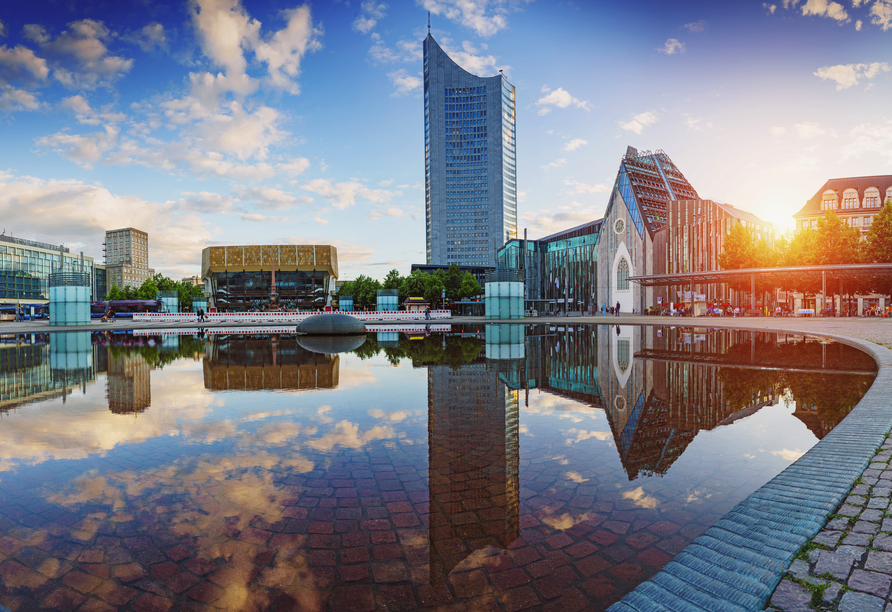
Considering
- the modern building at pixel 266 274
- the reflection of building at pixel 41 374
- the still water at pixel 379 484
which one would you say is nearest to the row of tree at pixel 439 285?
the modern building at pixel 266 274

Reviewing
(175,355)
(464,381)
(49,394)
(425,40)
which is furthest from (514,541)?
(425,40)

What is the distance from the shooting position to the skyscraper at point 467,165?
180500mm

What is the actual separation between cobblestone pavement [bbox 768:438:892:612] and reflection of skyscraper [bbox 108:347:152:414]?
372 inches

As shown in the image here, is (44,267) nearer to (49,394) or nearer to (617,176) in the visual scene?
(617,176)

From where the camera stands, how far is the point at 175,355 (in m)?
18.7

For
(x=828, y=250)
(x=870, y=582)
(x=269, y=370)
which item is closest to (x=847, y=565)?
(x=870, y=582)

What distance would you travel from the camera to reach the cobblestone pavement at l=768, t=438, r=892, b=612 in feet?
7.94

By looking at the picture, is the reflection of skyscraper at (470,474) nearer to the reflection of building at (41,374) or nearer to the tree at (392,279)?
the reflection of building at (41,374)

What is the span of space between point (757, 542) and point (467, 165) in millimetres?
186936

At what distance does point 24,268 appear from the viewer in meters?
116

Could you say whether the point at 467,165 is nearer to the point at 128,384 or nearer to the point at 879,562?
the point at 128,384

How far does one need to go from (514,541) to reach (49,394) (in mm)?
11237

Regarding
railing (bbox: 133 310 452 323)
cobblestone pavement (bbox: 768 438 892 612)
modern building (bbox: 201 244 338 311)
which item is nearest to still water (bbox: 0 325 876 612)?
cobblestone pavement (bbox: 768 438 892 612)

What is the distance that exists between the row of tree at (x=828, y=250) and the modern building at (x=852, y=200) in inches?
987
